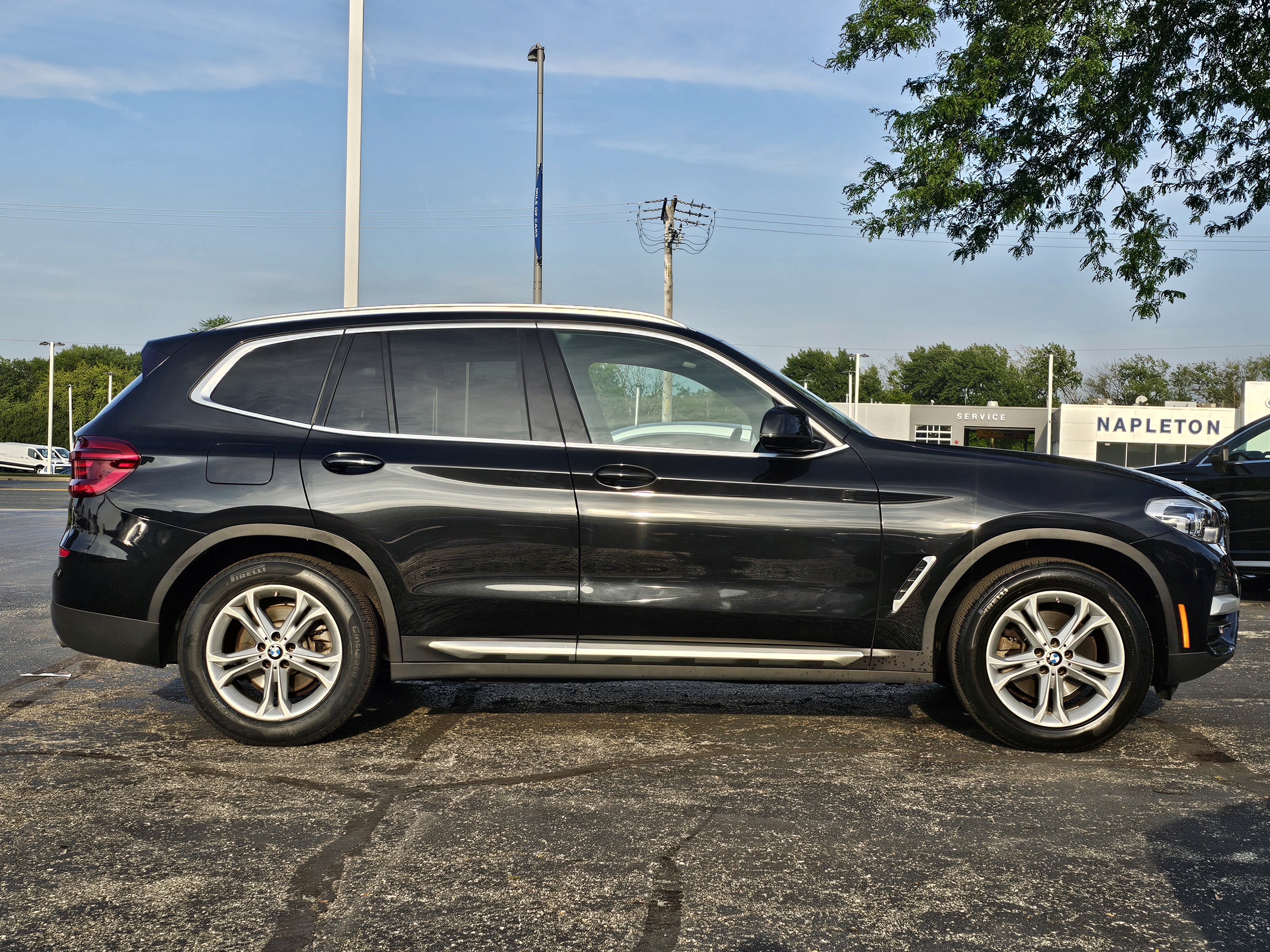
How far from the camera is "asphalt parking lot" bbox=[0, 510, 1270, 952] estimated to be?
9.20 ft

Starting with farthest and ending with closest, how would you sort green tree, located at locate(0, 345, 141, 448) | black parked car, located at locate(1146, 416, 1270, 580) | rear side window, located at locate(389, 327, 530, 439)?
green tree, located at locate(0, 345, 141, 448)
black parked car, located at locate(1146, 416, 1270, 580)
rear side window, located at locate(389, 327, 530, 439)

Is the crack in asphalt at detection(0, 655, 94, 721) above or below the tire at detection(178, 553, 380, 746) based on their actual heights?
below

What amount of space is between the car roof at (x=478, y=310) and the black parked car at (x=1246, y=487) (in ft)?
19.8

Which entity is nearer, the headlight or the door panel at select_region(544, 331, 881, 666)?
the door panel at select_region(544, 331, 881, 666)

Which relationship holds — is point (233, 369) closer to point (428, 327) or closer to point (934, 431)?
point (428, 327)

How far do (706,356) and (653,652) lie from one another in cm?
131

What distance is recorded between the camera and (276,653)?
4477 millimetres

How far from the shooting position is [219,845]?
3373mm

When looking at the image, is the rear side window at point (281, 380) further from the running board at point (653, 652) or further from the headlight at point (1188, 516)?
the headlight at point (1188, 516)

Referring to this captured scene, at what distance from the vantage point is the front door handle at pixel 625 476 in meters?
4.43

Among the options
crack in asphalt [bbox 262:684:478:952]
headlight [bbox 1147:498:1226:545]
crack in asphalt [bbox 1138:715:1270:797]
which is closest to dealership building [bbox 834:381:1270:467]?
crack in asphalt [bbox 1138:715:1270:797]

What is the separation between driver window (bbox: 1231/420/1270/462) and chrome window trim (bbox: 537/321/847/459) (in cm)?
604

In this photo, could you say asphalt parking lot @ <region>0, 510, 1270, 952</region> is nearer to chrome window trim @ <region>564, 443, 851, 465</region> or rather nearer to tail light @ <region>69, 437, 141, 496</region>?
tail light @ <region>69, 437, 141, 496</region>

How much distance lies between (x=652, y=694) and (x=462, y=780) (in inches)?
67.6
